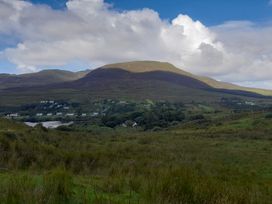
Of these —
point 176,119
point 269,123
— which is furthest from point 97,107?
point 269,123

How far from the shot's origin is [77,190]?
877cm

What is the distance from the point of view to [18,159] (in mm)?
14945

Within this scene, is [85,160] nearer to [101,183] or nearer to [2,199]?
[101,183]

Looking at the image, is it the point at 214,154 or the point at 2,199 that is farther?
the point at 214,154

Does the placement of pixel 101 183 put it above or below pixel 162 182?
below

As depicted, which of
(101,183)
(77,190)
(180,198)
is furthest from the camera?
(101,183)

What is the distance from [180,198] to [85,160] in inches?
407

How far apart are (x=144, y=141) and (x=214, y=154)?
10.6 m

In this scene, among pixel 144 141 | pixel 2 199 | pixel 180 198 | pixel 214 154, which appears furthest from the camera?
pixel 144 141

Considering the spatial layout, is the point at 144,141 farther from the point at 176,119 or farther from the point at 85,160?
the point at 176,119

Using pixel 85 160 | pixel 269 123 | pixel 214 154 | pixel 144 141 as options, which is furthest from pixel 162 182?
pixel 269 123

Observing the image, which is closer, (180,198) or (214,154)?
(180,198)

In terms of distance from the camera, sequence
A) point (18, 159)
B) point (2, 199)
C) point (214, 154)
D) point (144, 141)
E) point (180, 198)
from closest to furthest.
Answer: point (2, 199) < point (180, 198) < point (18, 159) < point (214, 154) < point (144, 141)

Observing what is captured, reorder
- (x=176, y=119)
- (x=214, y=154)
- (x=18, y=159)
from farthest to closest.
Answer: (x=176, y=119) → (x=214, y=154) → (x=18, y=159)
